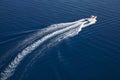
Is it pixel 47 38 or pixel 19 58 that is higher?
pixel 47 38

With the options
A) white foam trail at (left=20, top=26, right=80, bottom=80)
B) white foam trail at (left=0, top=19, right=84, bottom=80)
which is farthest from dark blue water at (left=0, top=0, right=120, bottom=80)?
white foam trail at (left=0, top=19, right=84, bottom=80)

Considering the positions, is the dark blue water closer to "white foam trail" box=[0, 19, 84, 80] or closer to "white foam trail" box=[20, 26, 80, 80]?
"white foam trail" box=[20, 26, 80, 80]

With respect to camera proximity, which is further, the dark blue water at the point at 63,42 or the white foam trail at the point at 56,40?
the white foam trail at the point at 56,40

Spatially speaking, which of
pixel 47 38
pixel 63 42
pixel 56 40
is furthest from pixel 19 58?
pixel 63 42

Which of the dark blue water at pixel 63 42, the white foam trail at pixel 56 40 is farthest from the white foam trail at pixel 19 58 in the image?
the white foam trail at pixel 56 40

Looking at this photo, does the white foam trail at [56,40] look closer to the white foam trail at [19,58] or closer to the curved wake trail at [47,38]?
the curved wake trail at [47,38]

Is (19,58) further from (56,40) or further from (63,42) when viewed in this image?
(63,42)
